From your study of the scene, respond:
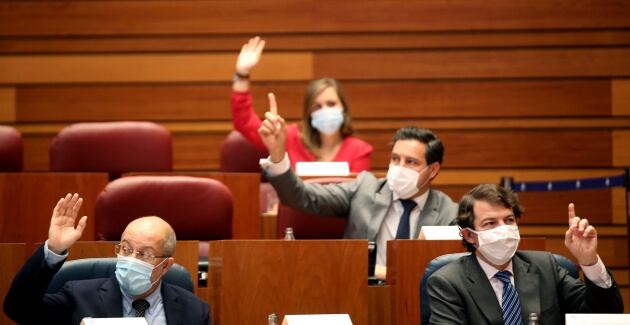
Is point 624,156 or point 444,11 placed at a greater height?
point 444,11

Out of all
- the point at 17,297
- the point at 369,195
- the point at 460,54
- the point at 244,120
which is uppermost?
the point at 460,54

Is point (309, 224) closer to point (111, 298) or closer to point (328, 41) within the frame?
point (111, 298)

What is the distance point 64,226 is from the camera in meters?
2.93

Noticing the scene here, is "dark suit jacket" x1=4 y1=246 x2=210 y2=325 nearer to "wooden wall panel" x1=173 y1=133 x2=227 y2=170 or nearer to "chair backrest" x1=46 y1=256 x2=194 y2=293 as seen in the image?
"chair backrest" x1=46 y1=256 x2=194 y2=293

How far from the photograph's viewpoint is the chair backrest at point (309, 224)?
4.04 m

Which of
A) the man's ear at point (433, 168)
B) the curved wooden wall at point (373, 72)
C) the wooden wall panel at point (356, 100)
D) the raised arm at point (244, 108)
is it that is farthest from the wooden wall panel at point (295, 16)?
the man's ear at point (433, 168)

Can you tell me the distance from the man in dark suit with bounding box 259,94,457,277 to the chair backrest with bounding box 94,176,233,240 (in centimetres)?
24

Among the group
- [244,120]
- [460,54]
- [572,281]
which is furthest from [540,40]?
[572,281]

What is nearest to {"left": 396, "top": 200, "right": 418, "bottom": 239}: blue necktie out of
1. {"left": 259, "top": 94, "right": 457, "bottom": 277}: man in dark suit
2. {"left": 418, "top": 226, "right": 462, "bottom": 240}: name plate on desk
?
{"left": 259, "top": 94, "right": 457, "bottom": 277}: man in dark suit

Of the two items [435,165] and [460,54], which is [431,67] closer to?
[460,54]

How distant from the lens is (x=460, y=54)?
570 cm

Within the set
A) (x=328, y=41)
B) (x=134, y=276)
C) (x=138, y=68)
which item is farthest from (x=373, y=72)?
(x=134, y=276)

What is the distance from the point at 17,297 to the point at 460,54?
3.36m

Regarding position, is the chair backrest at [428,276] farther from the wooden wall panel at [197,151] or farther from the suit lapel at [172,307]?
the wooden wall panel at [197,151]
